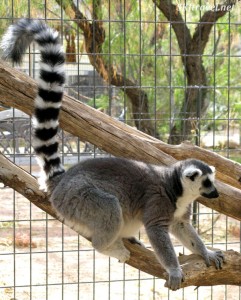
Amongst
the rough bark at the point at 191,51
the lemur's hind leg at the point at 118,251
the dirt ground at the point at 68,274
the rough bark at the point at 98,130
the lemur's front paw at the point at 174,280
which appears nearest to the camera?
the lemur's front paw at the point at 174,280

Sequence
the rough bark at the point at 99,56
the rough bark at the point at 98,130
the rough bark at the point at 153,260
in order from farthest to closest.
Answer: the rough bark at the point at 99,56, the rough bark at the point at 98,130, the rough bark at the point at 153,260

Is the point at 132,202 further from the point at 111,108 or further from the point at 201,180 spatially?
the point at 111,108

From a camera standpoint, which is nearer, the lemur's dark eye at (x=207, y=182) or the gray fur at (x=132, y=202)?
the gray fur at (x=132, y=202)

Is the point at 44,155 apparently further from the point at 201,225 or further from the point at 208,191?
the point at 201,225

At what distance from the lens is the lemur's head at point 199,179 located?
4094 millimetres

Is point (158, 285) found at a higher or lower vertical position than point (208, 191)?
lower

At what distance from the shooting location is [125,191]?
407cm

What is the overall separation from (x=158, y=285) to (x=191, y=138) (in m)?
2.02

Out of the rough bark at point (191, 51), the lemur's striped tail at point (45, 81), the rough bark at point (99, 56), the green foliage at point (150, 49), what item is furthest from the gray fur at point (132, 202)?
the rough bark at point (191, 51)

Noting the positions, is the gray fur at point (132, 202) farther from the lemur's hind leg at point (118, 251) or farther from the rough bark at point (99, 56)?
the rough bark at point (99, 56)

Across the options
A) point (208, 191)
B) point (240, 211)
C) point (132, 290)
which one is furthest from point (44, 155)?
point (132, 290)

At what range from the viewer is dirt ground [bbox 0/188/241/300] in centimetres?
571

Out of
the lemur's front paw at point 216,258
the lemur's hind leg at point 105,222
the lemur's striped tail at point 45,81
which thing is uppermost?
the lemur's striped tail at point 45,81

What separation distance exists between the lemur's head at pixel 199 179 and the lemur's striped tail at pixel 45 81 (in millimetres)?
874
